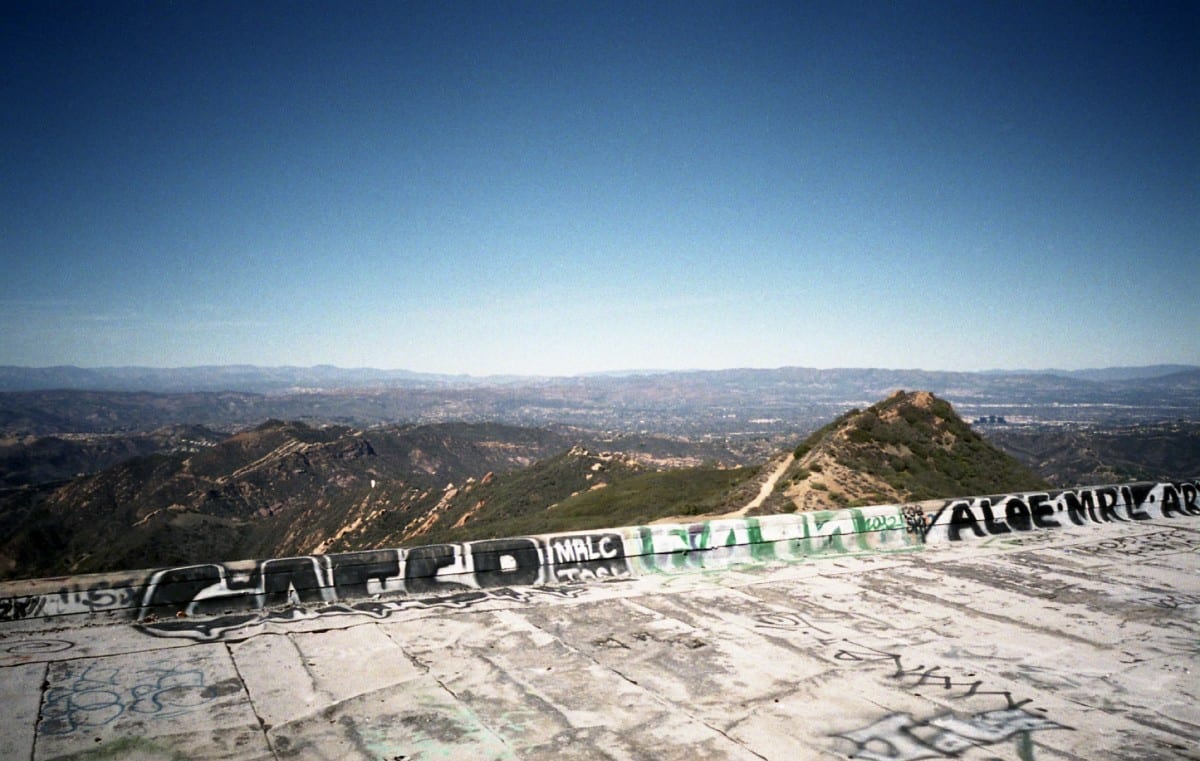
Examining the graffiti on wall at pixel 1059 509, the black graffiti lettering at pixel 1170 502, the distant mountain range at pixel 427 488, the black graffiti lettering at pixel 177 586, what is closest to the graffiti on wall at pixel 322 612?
the black graffiti lettering at pixel 177 586

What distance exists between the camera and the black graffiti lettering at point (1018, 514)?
633 inches

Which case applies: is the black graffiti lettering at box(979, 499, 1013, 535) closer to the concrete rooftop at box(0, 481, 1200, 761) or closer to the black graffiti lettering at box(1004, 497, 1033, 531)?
the black graffiti lettering at box(1004, 497, 1033, 531)

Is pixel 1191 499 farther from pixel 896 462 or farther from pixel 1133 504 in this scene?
pixel 896 462

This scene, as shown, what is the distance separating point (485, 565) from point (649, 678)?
4.45 metres

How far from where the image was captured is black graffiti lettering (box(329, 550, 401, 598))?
10461 mm

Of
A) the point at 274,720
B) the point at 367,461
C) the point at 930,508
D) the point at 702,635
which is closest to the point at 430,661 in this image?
the point at 274,720

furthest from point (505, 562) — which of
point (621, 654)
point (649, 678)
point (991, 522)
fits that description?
point (991, 522)

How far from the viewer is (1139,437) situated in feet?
478

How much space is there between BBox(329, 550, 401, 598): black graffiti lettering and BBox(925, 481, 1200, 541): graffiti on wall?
10.8 m

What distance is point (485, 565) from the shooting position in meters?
11.3

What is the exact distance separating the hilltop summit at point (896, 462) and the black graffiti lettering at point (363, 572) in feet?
83.2

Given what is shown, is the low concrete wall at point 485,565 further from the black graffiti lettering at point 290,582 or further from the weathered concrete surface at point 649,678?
the weathered concrete surface at point 649,678

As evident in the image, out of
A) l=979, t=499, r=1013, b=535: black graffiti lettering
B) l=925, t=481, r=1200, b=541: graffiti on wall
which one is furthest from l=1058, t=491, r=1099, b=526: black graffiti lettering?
l=979, t=499, r=1013, b=535: black graffiti lettering

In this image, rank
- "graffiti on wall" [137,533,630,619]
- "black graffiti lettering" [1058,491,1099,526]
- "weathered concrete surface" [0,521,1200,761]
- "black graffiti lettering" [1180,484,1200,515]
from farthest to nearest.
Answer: "black graffiti lettering" [1180,484,1200,515] → "black graffiti lettering" [1058,491,1099,526] → "graffiti on wall" [137,533,630,619] → "weathered concrete surface" [0,521,1200,761]
